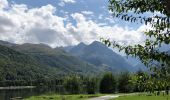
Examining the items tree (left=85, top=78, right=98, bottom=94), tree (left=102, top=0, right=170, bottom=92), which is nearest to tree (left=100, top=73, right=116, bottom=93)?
tree (left=85, top=78, right=98, bottom=94)

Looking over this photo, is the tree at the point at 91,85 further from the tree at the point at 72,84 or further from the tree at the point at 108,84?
the tree at the point at 108,84

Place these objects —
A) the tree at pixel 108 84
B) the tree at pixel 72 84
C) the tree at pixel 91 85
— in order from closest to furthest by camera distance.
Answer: the tree at pixel 108 84
the tree at pixel 91 85
the tree at pixel 72 84

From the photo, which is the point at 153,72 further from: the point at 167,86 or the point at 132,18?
the point at 132,18

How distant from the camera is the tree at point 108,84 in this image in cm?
13988

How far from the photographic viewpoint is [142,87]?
26.2 feet

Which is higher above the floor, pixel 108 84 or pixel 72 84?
pixel 72 84

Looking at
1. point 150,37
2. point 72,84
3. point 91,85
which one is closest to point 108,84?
point 91,85

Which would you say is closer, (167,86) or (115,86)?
(167,86)

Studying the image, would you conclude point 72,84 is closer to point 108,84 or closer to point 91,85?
point 91,85

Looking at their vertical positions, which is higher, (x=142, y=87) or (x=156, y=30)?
(x=156, y=30)

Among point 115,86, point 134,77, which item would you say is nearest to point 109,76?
point 115,86

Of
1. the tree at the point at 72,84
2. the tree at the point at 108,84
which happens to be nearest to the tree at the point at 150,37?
the tree at the point at 108,84

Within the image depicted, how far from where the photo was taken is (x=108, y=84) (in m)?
140

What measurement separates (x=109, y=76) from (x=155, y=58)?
5336 inches
